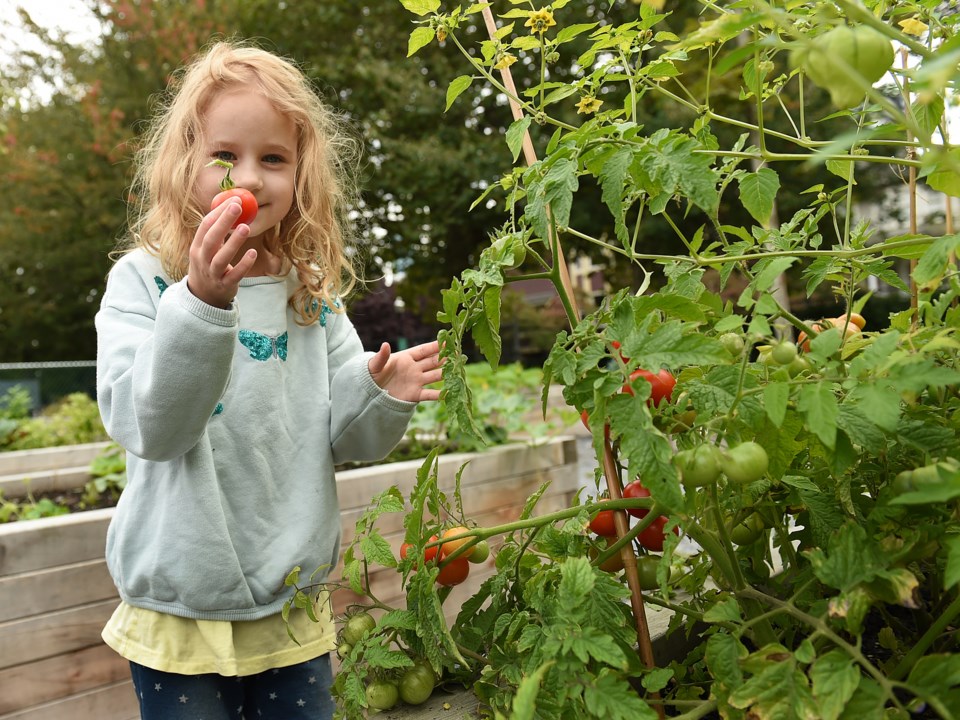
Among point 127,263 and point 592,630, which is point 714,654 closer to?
point 592,630

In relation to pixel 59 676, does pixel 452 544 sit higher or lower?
higher

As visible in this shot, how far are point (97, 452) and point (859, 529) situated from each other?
3.61 metres

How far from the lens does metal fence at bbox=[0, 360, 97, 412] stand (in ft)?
31.4

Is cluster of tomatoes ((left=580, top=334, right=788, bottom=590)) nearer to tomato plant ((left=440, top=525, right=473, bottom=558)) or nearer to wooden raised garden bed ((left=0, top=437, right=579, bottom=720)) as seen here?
tomato plant ((left=440, top=525, right=473, bottom=558))

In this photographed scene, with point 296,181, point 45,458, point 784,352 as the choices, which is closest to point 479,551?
point 784,352

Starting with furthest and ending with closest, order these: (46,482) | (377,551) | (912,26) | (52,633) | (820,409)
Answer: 1. (46,482)
2. (52,633)
3. (912,26)
4. (377,551)
5. (820,409)

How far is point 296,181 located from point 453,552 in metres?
0.98

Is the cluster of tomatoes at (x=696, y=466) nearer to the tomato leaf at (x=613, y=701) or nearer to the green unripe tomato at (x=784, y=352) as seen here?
the green unripe tomato at (x=784, y=352)

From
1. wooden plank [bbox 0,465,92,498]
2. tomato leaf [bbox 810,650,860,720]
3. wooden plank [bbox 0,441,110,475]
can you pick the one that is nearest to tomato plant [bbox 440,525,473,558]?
tomato leaf [bbox 810,650,860,720]

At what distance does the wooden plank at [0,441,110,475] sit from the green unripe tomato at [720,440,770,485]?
3477 millimetres

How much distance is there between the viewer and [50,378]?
9.86m

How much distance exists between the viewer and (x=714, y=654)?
0.59 meters

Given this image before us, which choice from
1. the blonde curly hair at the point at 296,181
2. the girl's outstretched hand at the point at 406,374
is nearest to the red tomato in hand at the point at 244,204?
the blonde curly hair at the point at 296,181

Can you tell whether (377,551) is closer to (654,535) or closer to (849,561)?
(654,535)
